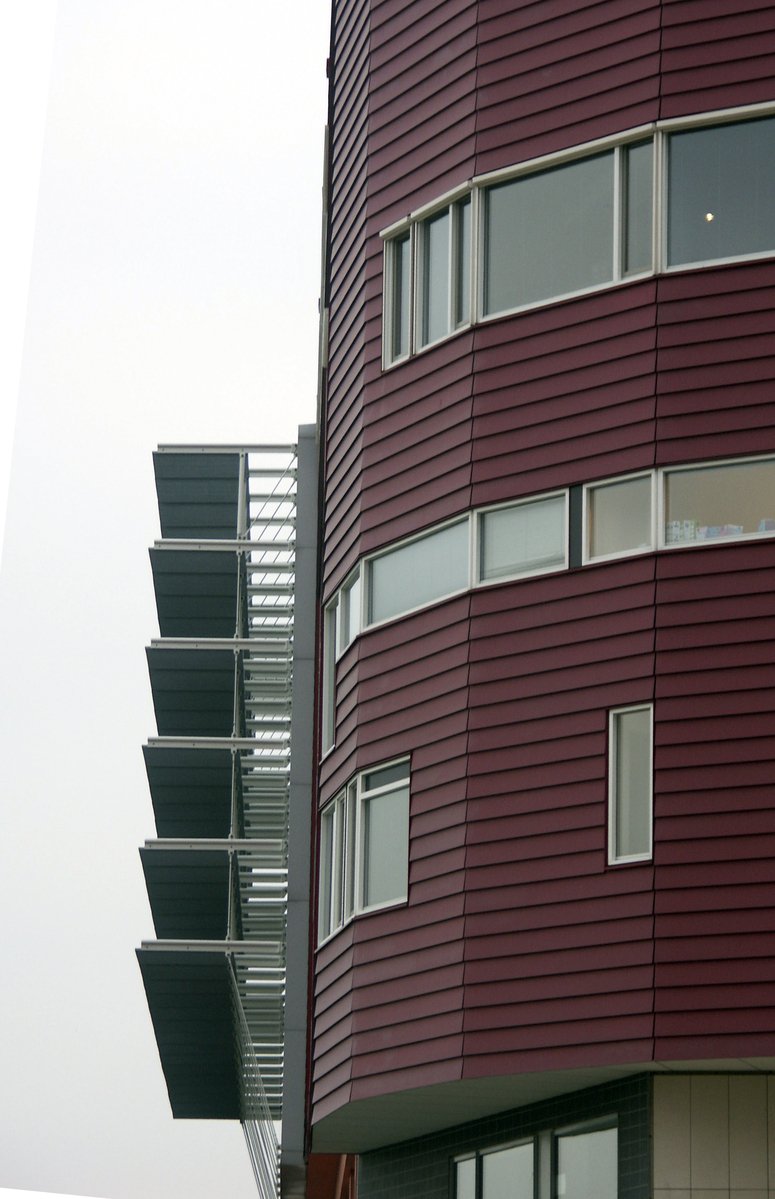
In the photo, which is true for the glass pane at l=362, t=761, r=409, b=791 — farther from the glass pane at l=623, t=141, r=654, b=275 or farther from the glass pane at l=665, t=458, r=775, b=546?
the glass pane at l=623, t=141, r=654, b=275

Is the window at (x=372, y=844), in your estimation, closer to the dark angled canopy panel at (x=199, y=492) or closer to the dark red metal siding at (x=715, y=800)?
the dark red metal siding at (x=715, y=800)

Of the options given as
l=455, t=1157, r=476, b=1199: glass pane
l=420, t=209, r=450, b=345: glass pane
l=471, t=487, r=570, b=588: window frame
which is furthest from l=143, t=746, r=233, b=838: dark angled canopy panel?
l=471, t=487, r=570, b=588: window frame

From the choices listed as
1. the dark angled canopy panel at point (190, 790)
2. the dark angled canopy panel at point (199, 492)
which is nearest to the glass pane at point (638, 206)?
the dark angled canopy panel at point (199, 492)

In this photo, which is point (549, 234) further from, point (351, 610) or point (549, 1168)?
point (549, 1168)

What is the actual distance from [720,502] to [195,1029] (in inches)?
769

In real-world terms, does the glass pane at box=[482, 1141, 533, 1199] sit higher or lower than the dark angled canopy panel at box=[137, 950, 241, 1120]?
lower

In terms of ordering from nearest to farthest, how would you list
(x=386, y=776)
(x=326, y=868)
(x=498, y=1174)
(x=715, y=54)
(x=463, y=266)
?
(x=715, y=54), (x=498, y=1174), (x=386, y=776), (x=463, y=266), (x=326, y=868)

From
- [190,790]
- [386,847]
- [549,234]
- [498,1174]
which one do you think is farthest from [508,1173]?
[190,790]

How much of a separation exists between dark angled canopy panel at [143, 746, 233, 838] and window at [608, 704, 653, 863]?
1369 cm

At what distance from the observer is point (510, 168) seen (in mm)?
19344

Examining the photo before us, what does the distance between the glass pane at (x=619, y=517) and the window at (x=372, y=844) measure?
9.81ft

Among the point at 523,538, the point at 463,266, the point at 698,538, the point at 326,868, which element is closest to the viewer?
the point at 698,538

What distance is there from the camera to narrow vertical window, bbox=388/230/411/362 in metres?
20.8

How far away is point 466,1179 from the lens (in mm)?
19844
